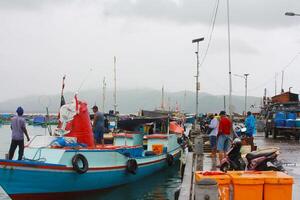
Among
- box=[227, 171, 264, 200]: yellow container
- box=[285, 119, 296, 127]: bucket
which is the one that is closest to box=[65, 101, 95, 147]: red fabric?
box=[227, 171, 264, 200]: yellow container

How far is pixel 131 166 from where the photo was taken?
1923cm

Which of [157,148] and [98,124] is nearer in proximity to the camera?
[98,124]

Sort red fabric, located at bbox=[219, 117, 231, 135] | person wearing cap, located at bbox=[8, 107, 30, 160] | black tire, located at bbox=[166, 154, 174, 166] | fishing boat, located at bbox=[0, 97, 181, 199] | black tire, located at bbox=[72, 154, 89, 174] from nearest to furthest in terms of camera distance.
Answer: fishing boat, located at bbox=[0, 97, 181, 199] → person wearing cap, located at bbox=[8, 107, 30, 160] → red fabric, located at bbox=[219, 117, 231, 135] → black tire, located at bbox=[72, 154, 89, 174] → black tire, located at bbox=[166, 154, 174, 166]

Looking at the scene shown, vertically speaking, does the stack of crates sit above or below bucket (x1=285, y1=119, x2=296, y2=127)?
below

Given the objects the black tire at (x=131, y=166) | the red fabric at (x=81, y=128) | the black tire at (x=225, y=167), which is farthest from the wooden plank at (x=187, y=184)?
the red fabric at (x=81, y=128)

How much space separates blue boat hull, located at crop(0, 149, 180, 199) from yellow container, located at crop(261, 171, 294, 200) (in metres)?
8.40

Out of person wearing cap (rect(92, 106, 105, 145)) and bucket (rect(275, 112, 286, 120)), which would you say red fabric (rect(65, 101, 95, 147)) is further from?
bucket (rect(275, 112, 286, 120))

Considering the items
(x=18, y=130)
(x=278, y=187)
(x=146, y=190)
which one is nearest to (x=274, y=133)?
(x=146, y=190)

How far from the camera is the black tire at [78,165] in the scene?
1576 centimetres

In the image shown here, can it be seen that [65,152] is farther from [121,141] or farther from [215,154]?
[121,141]

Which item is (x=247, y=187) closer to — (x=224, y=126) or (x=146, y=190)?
(x=224, y=126)

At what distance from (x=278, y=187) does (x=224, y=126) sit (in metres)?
7.43

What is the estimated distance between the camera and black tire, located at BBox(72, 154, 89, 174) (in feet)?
51.7

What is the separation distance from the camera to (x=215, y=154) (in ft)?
60.7
